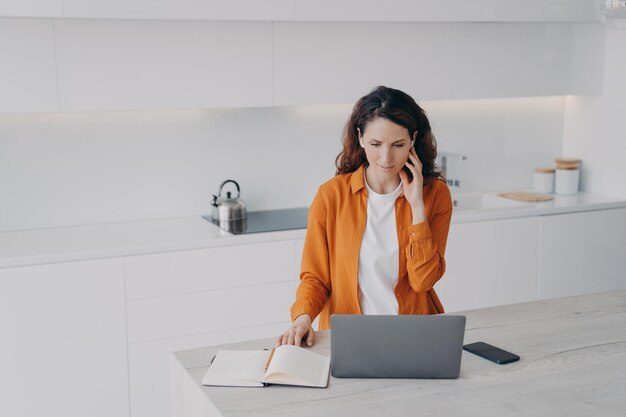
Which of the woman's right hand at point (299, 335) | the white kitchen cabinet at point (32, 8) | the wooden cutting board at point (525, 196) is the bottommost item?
the woman's right hand at point (299, 335)

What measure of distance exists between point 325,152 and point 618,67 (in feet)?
5.56

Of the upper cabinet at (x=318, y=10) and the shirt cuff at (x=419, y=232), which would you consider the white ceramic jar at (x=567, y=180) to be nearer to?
the upper cabinet at (x=318, y=10)

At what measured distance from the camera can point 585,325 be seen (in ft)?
7.75

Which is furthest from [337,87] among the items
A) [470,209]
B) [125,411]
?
[125,411]

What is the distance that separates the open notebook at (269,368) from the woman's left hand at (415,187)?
0.54 meters

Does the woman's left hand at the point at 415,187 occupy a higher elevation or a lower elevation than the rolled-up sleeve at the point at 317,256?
higher

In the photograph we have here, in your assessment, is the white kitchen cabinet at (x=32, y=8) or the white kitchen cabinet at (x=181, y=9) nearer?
the white kitchen cabinet at (x=32, y=8)

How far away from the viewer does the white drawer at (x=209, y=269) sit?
11.2ft

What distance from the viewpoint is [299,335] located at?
2.17 m

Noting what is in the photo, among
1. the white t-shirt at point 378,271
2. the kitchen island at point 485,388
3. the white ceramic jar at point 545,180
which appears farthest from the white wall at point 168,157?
the kitchen island at point 485,388

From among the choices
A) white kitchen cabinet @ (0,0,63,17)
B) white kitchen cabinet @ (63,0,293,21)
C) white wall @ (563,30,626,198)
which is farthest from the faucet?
white kitchen cabinet @ (0,0,63,17)

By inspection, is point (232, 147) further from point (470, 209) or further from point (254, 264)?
point (470, 209)

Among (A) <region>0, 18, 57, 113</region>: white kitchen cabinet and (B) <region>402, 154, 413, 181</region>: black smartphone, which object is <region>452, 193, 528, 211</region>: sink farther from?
(A) <region>0, 18, 57, 113</region>: white kitchen cabinet

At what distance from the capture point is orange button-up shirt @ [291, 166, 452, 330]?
7.97 ft
